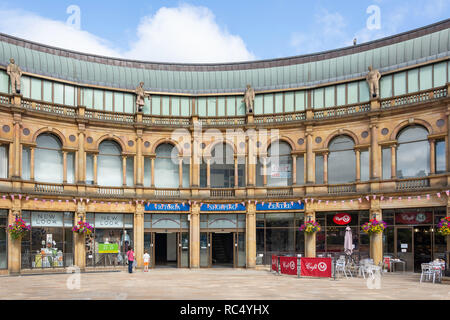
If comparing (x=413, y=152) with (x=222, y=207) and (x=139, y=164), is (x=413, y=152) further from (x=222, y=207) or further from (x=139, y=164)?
(x=139, y=164)

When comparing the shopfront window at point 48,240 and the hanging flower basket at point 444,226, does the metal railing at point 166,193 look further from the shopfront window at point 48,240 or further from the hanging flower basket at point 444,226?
the hanging flower basket at point 444,226

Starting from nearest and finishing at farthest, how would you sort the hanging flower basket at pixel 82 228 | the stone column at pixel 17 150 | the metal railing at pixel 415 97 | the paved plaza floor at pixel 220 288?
the paved plaza floor at pixel 220 288 → the metal railing at pixel 415 97 → the stone column at pixel 17 150 → the hanging flower basket at pixel 82 228

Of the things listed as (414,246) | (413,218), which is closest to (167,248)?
(414,246)

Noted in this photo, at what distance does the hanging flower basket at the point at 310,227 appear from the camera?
125 feet

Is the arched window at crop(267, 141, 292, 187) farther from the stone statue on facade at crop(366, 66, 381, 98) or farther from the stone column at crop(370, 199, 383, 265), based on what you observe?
the stone statue on facade at crop(366, 66, 381, 98)

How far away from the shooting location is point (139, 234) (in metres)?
40.4

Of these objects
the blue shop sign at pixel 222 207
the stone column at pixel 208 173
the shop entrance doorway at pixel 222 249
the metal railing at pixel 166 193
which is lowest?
the shop entrance doorway at pixel 222 249

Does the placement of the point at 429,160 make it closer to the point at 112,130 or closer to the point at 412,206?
the point at 412,206

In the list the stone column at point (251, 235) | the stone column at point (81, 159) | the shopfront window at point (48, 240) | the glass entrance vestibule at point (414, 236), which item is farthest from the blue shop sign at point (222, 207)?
the glass entrance vestibule at point (414, 236)

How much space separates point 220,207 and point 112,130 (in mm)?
10136

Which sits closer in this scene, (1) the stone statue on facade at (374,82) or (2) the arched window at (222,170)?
(1) the stone statue on facade at (374,82)

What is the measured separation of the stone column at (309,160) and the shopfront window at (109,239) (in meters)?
13.8

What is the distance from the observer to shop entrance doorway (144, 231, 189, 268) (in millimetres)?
40875

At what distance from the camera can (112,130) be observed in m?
40.8
